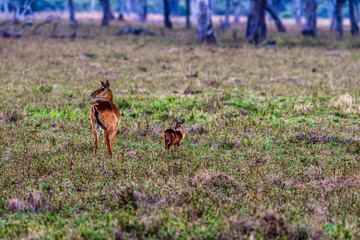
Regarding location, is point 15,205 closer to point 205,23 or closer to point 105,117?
point 105,117

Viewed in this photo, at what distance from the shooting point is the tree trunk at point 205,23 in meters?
27.9

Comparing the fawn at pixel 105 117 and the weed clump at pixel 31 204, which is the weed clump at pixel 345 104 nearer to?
the fawn at pixel 105 117

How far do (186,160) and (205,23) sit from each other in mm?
22700

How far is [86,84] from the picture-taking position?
13016mm

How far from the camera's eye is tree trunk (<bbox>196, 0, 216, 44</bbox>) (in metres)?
27.9

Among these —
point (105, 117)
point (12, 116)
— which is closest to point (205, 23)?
point (12, 116)

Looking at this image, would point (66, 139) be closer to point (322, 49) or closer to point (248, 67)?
point (248, 67)

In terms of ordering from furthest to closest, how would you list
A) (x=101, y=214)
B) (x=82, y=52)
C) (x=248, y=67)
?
(x=82, y=52), (x=248, y=67), (x=101, y=214)

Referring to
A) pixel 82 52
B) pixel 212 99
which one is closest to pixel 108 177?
pixel 212 99

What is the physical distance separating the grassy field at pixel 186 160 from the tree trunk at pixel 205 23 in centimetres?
1343

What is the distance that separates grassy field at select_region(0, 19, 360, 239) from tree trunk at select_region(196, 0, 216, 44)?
13.4m

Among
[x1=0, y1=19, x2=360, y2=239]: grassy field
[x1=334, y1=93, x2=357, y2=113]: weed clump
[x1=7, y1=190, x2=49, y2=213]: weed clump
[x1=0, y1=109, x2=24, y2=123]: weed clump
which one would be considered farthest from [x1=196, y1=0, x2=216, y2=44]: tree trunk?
[x1=7, y1=190, x2=49, y2=213]: weed clump

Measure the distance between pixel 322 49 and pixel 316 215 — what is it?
867 inches

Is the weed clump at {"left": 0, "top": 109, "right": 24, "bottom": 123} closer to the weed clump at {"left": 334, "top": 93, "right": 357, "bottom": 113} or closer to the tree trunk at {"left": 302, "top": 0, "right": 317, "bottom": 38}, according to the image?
the weed clump at {"left": 334, "top": 93, "right": 357, "bottom": 113}
